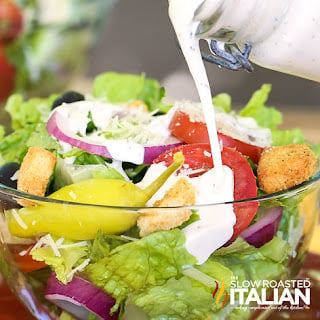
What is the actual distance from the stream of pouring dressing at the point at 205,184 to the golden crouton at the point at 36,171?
0.74 feet

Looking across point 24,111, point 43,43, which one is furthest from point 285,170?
point 43,43

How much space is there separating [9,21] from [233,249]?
121 cm

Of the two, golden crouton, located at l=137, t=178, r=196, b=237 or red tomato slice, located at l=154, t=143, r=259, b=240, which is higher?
red tomato slice, located at l=154, t=143, r=259, b=240

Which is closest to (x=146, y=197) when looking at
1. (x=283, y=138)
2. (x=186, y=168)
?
(x=186, y=168)

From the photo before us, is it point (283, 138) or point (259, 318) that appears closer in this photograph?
point (259, 318)

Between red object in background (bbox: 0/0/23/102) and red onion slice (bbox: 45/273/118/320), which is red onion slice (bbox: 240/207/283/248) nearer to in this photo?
red onion slice (bbox: 45/273/118/320)

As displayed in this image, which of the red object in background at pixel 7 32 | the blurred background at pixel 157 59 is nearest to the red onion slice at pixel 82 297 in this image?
the red object in background at pixel 7 32

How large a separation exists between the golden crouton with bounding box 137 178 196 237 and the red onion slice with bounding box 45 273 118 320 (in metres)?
0.11

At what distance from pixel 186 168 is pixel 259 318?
24 cm

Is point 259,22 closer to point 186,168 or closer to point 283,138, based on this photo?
point 186,168

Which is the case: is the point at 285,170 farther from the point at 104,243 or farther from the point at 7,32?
the point at 7,32

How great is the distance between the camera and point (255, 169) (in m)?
0.99

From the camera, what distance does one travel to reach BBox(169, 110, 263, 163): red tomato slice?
101 cm

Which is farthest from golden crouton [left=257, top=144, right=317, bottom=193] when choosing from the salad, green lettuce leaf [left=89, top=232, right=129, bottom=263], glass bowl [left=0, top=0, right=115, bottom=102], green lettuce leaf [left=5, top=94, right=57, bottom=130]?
glass bowl [left=0, top=0, right=115, bottom=102]
